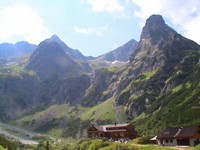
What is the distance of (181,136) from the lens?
Answer: 140m

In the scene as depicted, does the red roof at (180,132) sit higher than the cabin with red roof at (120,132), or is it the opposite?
the cabin with red roof at (120,132)

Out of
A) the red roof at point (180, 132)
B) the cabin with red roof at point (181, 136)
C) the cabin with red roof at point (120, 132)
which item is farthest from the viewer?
the cabin with red roof at point (120, 132)

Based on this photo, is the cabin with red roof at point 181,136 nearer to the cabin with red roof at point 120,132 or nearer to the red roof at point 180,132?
the red roof at point 180,132

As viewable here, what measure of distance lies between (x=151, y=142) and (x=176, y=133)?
1948 cm

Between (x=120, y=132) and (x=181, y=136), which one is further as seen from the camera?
(x=120, y=132)

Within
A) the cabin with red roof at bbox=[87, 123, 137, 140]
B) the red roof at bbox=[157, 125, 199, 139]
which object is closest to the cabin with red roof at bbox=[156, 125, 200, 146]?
the red roof at bbox=[157, 125, 199, 139]

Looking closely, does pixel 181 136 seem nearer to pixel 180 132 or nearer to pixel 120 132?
pixel 180 132

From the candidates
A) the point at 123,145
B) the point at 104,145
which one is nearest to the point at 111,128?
the point at 104,145

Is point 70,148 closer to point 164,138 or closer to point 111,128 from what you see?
point 111,128

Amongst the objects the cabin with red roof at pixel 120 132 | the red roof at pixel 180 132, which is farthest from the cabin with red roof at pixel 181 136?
the cabin with red roof at pixel 120 132

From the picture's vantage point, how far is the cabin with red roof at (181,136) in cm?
13700

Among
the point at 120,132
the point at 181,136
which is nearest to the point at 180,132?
the point at 181,136

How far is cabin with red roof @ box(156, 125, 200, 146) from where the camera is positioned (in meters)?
137

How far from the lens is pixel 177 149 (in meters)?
118
